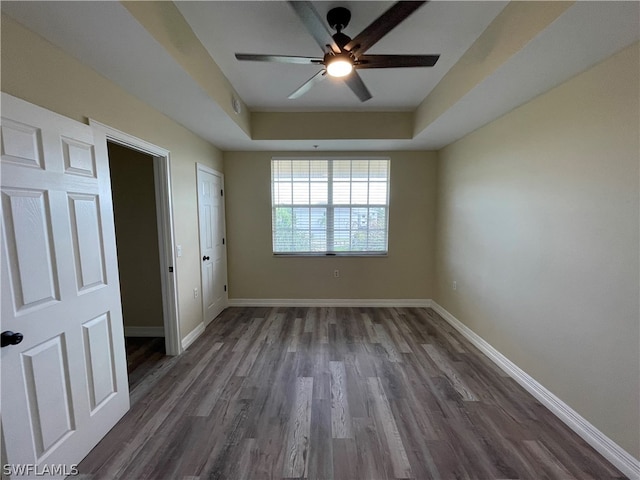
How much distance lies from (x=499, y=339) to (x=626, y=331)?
1166mm

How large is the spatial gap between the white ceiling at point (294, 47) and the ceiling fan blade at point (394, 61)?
0.25 m

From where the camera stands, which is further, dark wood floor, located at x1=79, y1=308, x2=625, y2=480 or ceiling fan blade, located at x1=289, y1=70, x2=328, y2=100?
ceiling fan blade, located at x1=289, y1=70, x2=328, y2=100

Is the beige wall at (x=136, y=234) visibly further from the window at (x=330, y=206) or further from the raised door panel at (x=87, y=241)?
the window at (x=330, y=206)

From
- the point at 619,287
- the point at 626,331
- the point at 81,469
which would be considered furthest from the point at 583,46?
the point at 81,469

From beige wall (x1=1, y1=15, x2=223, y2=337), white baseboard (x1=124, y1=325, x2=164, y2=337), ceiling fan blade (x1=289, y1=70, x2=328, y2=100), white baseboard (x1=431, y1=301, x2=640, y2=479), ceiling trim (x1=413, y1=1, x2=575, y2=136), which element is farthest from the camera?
white baseboard (x1=124, y1=325, x2=164, y2=337)

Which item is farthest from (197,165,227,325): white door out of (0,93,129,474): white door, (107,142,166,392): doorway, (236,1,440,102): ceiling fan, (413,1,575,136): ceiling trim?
(413,1,575,136): ceiling trim

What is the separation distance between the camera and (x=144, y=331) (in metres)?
3.18

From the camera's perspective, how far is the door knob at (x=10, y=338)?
1.14 m

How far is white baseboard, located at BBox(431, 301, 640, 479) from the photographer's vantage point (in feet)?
4.83

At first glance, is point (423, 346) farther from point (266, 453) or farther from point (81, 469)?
point (81, 469)

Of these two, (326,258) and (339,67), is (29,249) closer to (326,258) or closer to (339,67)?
(339,67)

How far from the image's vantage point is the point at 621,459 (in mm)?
1489

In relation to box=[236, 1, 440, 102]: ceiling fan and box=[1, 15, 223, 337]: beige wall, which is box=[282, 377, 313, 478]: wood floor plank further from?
box=[236, 1, 440, 102]: ceiling fan

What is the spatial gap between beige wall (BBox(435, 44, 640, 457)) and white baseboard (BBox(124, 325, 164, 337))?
3831 mm
